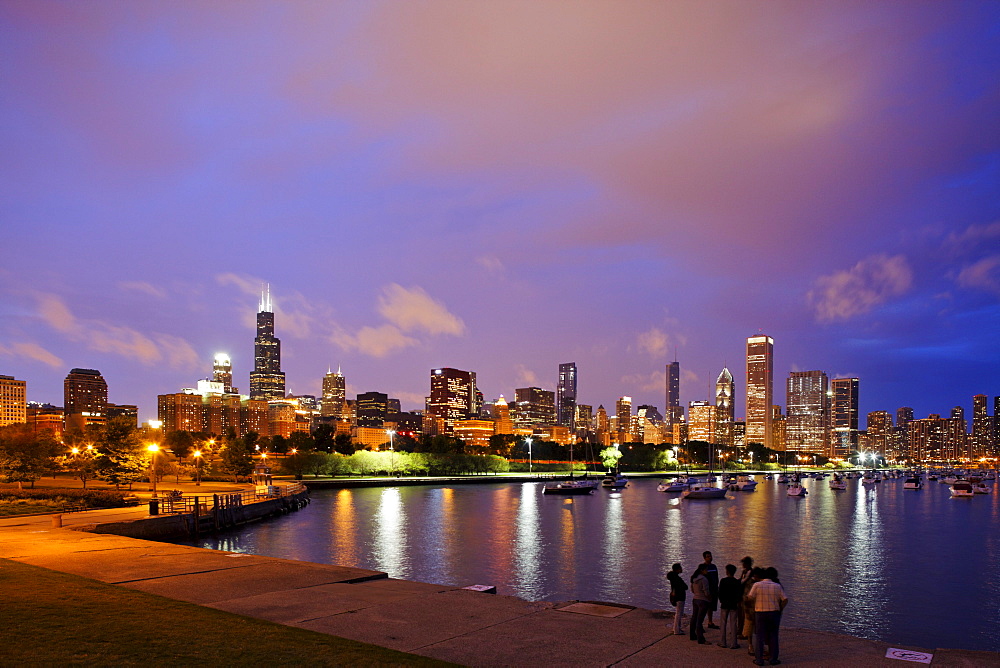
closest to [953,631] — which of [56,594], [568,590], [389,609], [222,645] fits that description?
[568,590]

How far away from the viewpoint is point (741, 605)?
719 inches

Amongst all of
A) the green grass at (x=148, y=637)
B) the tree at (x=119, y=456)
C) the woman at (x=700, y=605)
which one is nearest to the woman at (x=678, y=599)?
the woman at (x=700, y=605)

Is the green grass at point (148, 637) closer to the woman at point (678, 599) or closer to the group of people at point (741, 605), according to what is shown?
the woman at point (678, 599)

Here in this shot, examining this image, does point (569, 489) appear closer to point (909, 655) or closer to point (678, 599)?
point (678, 599)

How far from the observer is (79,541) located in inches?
1474

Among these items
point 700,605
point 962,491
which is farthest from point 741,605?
point 962,491

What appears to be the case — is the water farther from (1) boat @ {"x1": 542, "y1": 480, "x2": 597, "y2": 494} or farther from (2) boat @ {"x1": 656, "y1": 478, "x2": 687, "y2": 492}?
(2) boat @ {"x1": 656, "y1": 478, "x2": 687, "y2": 492}

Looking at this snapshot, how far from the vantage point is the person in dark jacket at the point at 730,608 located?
18312 millimetres

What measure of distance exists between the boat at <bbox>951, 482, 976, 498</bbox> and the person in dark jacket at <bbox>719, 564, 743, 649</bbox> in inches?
6388

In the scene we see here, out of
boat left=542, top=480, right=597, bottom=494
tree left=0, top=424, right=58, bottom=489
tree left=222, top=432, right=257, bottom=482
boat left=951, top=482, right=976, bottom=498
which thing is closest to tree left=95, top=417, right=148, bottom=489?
tree left=0, top=424, right=58, bottom=489

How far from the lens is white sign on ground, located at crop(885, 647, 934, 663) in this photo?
55.9 ft

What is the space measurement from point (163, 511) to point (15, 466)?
1231 inches

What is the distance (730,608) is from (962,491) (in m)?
166

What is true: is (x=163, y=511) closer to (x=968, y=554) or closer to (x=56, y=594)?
(x=56, y=594)
